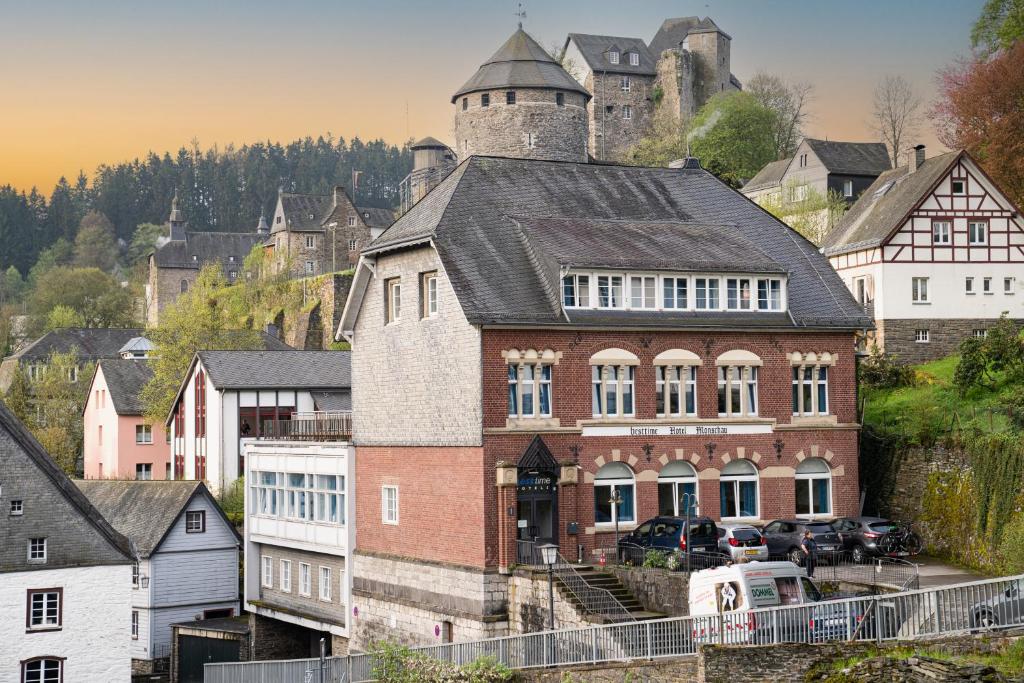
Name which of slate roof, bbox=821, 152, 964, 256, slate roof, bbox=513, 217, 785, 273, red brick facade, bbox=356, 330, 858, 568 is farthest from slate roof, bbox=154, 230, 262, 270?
red brick facade, bbox=356, 330, 858, 568

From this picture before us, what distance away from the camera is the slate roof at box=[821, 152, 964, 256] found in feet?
185

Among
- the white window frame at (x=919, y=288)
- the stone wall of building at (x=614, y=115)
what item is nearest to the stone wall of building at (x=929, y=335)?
the white window frame at (x=919, y=288)

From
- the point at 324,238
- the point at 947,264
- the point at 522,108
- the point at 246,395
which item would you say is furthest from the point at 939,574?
the point at 324,238

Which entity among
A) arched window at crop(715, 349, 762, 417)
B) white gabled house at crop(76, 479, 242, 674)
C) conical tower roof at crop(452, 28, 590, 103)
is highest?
conical tower roof at crop(452, 28, 590, 103)

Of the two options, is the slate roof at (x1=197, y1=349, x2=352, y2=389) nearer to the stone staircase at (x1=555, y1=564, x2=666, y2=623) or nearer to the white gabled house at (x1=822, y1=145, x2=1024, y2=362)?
→ the white gabled house at (x1=822, y1=145, x2=1024, y2=362)

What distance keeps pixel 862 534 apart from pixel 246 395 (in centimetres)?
3049

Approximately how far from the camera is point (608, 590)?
36188 mm

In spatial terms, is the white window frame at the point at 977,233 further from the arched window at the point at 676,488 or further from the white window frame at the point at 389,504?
the white window frame at the point at 389,504

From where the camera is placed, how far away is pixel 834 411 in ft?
140

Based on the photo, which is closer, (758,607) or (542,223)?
(758,607)

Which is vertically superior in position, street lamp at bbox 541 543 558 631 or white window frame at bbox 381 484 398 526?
white window frame at bbox 381 484 398 526

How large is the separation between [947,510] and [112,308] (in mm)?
110124

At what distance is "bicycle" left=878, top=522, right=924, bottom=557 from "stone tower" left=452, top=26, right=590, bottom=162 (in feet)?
187

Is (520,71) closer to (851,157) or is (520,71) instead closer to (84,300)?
(851,157)
